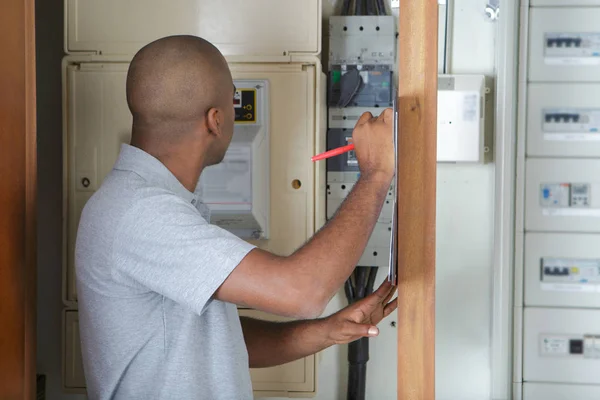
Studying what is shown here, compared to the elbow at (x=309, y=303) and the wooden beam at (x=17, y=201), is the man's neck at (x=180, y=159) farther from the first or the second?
the elbow at (x=309, y=303)

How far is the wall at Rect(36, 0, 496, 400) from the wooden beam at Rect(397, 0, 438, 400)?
103cm

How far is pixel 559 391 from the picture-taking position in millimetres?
2023

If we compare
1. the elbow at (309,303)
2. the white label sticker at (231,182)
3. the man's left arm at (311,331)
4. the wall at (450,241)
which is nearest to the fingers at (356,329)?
the man's left arm at (311,331)

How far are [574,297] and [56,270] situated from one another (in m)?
1.58

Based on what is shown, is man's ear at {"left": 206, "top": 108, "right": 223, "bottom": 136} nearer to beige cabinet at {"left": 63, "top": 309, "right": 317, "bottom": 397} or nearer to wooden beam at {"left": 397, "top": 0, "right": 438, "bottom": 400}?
wooden beam at {"left": 397, "top": 0, "right": 438, "bottom": 400}

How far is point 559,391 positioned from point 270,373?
84 cm

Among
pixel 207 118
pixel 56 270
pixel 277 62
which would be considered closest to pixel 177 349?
pixel 207 118

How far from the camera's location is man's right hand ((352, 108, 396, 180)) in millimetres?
1126

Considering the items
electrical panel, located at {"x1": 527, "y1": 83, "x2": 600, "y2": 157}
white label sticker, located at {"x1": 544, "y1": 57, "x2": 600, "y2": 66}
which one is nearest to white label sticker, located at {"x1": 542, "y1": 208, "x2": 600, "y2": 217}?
electrical panel, located at {"x1": 527, "y1": 83, "x2": 600, "y2": 157}

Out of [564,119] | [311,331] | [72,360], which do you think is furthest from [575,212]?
[72,360]

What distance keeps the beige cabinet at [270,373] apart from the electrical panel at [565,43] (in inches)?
41.7

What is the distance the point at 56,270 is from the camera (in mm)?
2205

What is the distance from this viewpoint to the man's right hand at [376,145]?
1126 mm

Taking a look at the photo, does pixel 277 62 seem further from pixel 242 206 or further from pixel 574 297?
pixel 574 297
